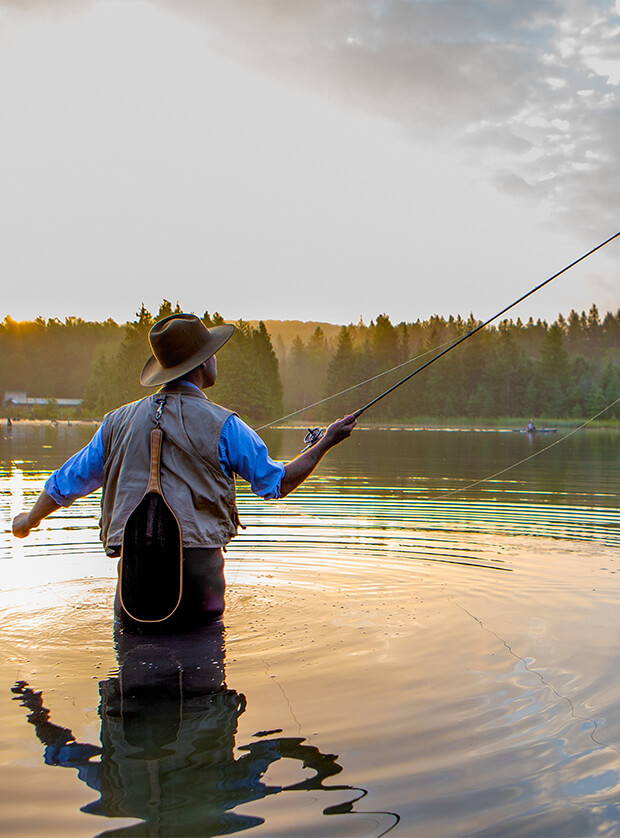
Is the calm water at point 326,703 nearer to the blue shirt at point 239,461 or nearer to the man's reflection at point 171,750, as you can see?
the man's reflection at point 171,750

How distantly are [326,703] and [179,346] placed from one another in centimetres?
219

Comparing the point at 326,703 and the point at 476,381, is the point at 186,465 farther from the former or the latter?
the point at 476,381

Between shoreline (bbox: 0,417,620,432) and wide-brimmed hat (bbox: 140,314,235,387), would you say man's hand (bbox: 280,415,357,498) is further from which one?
shoreline (bbox: 0,417,620,432)

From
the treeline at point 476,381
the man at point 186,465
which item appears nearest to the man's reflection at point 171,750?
the man at point 186,465

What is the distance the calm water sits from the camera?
10.6 feet

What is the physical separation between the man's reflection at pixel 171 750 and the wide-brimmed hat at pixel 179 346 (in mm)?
1598

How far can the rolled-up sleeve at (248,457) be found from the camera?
4629 mm

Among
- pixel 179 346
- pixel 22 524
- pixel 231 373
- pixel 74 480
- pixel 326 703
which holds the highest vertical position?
pixel 231 373

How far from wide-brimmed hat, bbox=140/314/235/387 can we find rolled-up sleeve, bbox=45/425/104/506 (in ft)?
1.64

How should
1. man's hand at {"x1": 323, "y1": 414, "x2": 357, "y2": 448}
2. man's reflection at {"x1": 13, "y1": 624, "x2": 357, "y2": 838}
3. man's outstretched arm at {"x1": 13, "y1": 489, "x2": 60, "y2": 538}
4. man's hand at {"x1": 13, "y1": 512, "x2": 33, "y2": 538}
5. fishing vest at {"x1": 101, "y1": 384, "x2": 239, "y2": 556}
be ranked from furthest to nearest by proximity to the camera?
man's hand at {"x1": 13, "y1": 512, "x2": 33, "y2": 538}
man's outstretched arm at {"x1": 13, "y1": 489, "x2": 60, "y2": 538}
man's hand at {"x1": 323, "y1": 414, "x2": 357, "y2": 448}
fishing vest at {"x1": 101, "y1": 384, "x2": 239, "y2": 556}
man's reflection at {"x1": 13, "y1": 624, "x2": 357, "y2": 838}

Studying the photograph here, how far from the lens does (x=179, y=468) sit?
4590 millimetres

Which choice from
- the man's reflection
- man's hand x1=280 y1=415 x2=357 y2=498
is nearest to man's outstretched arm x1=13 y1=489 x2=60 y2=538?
the man's reflection

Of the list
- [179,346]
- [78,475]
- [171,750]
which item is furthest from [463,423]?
[171,750]

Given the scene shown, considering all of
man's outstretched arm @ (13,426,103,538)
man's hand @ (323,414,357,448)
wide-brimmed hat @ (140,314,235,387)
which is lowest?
man's outstretched arm @ (13,426,103,538)
